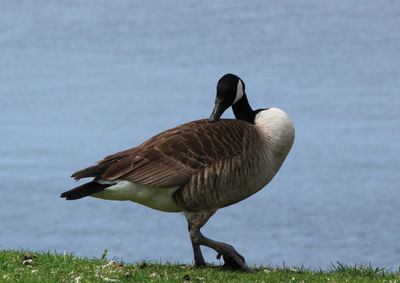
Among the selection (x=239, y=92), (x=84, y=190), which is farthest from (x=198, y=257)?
(x=239, y=92)

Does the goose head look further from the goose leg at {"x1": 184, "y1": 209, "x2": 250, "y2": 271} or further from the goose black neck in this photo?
the goose leg at {"x1": 184, "y1": 209, "x2": 250, "y2": 271}

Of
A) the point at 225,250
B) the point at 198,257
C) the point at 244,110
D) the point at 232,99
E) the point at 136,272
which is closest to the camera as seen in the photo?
the point at 136,272

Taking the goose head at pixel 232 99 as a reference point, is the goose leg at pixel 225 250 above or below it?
below

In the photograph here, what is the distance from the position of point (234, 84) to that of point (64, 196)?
10.9ft

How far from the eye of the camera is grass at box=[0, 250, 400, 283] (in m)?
8.15

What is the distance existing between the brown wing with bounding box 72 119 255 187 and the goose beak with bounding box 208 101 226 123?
28 cm

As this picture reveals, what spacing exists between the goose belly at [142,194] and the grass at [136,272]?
0.88 m

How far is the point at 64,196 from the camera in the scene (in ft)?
28.0

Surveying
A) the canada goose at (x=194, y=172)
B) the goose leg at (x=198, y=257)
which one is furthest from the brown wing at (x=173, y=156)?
the goose leg at (x=198, y=257)

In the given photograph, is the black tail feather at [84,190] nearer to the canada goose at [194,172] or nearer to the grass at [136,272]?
the canada goose at [194,172]

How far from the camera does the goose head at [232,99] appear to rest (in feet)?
32.6

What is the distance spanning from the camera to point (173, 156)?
8.97m

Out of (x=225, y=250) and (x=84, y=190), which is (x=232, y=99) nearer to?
(x=225, y=250)

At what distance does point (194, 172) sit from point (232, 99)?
71.1 inches
